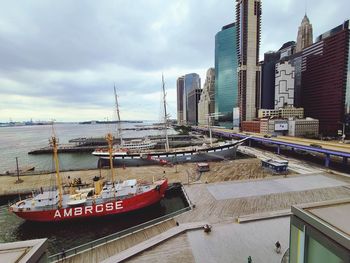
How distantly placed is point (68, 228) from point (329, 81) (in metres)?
121

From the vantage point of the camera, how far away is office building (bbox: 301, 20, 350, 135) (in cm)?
8681

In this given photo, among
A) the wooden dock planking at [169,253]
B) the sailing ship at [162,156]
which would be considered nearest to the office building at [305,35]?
the sailing ship at [162,156]

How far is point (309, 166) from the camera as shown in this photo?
39.0 meters

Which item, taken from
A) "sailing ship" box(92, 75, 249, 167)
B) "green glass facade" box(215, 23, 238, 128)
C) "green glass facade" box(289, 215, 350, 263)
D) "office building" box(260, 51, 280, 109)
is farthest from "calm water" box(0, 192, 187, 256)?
"office building" box(260, 51, 280, 109)

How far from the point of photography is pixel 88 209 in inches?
805

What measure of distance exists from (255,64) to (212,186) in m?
117

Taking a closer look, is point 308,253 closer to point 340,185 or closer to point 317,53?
point 340,185

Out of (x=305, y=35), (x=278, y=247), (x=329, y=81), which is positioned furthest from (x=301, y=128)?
(x=305, y=35)

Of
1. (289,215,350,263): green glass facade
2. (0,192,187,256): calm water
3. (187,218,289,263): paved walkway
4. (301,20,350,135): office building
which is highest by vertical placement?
(301,20,350,135): office building

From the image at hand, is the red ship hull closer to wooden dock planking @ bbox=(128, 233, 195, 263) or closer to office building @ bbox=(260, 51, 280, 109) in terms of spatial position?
wooden dock planking @ bbox=(128, 233, 195, 263)

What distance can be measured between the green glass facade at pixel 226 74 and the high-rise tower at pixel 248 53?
1139 inches

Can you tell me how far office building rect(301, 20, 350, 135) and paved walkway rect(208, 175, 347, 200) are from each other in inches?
2912

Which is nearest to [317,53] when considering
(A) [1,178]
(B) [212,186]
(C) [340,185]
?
(C) [340,185]

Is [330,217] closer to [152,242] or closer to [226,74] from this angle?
[152,242]
